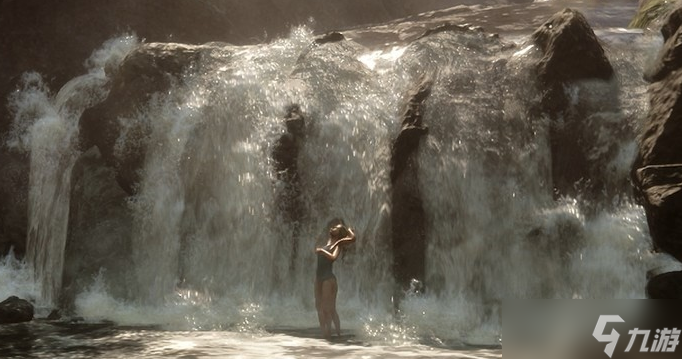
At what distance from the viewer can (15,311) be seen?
15.9m

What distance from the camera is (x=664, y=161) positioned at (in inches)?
569

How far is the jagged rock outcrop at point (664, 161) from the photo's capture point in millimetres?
13492

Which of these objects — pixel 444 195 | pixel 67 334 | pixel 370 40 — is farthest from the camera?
pixel 370 40

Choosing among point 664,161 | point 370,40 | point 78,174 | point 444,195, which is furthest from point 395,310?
point 370,40

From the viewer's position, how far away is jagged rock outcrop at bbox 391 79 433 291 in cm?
1545

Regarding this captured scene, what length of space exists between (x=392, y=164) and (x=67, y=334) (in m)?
6.63


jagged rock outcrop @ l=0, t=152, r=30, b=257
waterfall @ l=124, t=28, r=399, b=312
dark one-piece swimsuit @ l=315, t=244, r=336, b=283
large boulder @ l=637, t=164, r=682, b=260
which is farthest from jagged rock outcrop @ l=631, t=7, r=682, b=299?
jagged rock outcrop @ l=0, t=152, r=30, b=257

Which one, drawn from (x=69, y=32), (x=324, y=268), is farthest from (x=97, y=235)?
(x=69, y=32)

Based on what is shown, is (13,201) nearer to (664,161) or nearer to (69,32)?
(69,32)

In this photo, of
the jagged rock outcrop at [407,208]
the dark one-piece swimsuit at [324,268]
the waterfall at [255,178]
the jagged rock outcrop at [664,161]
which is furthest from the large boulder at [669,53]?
the dark one-piece swimsuit at [324,268]

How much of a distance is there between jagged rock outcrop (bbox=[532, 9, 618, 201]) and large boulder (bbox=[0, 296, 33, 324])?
10304 mm

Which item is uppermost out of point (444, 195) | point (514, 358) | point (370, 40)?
point (370, 40)

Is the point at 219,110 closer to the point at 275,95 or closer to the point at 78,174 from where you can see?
the point at 275,95

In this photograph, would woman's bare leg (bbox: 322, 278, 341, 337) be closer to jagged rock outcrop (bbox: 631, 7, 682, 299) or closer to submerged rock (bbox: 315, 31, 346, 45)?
jagged rock outcrop (bbox: 631, 7, 682, 299)
